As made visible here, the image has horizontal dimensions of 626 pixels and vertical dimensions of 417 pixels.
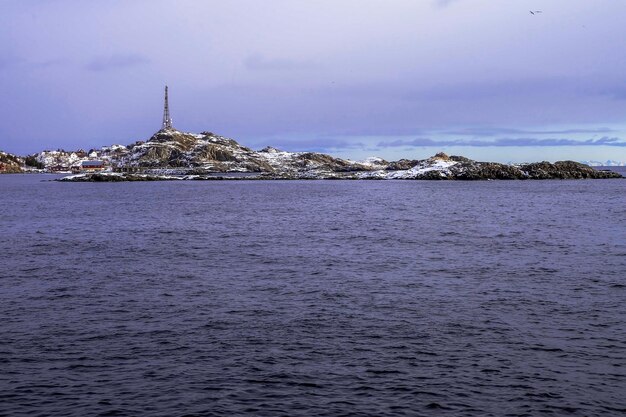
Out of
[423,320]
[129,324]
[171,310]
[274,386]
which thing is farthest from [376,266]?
[274,386]

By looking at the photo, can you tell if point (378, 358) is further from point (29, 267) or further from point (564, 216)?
point (564, 216)

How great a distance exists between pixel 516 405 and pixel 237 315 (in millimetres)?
14681

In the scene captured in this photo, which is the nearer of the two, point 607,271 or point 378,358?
point 378,358

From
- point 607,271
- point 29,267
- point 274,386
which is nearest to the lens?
point 274,386

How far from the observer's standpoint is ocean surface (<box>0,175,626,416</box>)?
2000 cm

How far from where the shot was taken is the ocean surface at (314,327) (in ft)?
65.6

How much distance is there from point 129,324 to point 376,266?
19833 millimetres

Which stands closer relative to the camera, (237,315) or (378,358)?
(378,358)

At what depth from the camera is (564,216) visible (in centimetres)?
8000

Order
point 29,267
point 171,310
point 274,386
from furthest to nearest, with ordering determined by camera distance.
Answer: point 29,267
point 171,310
point 274,386

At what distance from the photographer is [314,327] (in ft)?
90.4

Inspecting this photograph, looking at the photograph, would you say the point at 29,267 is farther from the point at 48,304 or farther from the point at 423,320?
the point at 423,320

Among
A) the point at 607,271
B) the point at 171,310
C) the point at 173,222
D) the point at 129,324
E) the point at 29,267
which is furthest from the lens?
the point at 173,222

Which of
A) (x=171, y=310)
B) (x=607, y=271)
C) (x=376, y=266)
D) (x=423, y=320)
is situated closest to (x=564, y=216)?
Result: (x=607, y=271)
